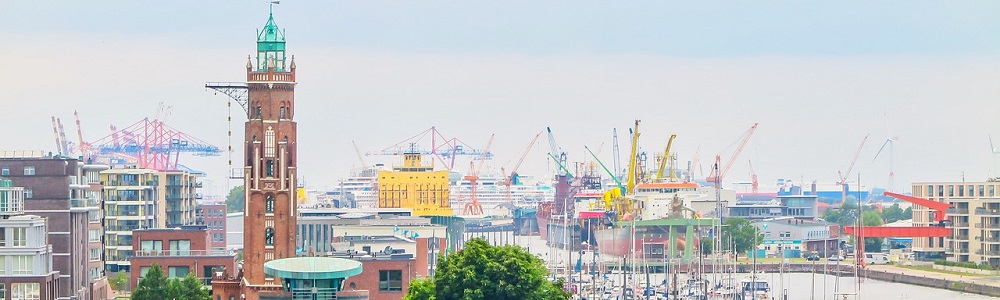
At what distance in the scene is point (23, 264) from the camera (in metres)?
83.2

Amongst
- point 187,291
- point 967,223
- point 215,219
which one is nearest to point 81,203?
point 187,291

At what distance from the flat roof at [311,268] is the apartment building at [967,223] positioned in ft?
324

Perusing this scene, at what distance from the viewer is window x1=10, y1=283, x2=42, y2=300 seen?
8281cm

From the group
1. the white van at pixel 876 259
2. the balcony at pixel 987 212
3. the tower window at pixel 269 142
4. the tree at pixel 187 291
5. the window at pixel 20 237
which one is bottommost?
the white van at pixel 876 259

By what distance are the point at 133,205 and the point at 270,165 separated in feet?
180

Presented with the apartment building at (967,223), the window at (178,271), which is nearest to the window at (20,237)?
the window at (178,271)

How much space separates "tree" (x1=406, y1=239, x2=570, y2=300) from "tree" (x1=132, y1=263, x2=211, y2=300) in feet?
35.1

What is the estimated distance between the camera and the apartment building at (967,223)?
167 metres

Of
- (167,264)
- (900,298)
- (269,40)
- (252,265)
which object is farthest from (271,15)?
(900,298)

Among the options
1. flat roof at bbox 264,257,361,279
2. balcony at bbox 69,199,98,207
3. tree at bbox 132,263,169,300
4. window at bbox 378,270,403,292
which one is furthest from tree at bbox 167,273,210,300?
flat roof at bbox 264,257,361,279

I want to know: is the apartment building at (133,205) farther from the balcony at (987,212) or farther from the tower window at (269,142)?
the balcony at (987,212)

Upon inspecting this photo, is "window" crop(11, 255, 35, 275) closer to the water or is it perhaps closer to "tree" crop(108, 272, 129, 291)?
"tree" crop(108, 272, 129, 291)

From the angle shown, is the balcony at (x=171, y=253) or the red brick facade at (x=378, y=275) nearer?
the red brick facade at (x=378, y=275)

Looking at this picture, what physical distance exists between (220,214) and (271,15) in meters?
89.3
